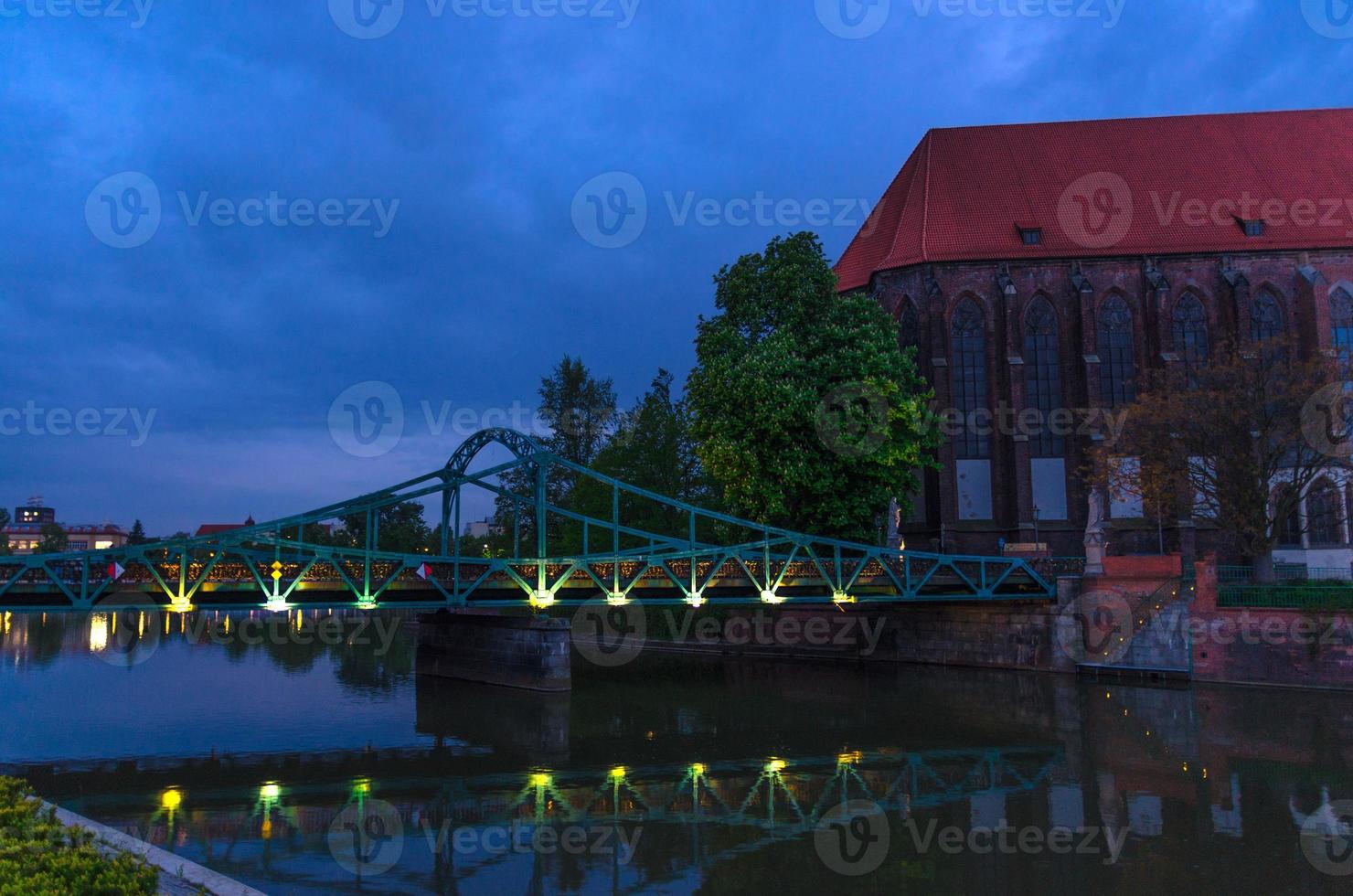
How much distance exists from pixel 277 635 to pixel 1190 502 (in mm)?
53739

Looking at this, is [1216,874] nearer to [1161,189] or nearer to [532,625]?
[532,625]

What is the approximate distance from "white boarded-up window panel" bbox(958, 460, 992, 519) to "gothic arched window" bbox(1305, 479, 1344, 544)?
1304cm

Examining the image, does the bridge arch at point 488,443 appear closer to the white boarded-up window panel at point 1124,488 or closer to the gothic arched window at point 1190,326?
the white boarded-up window panel at point 1124,488

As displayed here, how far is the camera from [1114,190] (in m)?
50.5

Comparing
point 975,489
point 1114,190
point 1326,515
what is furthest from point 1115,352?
point 1326,515

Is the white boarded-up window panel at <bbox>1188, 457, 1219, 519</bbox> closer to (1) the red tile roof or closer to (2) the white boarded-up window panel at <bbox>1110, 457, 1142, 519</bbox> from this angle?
(2) the white boarded-up window panel at <bbox>1110, 457, 1142, 519</bbox>

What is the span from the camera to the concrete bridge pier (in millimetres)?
33250

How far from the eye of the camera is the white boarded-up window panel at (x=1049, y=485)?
152 feet

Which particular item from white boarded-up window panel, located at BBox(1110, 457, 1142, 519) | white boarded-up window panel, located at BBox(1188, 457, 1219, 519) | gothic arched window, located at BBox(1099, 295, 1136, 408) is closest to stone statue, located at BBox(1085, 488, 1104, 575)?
white boarded-up window panel, located at BBox(1110, 457, 1142, 519)

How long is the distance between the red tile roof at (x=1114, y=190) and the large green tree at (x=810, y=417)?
1317 cm

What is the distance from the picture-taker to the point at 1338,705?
2673 centimetres

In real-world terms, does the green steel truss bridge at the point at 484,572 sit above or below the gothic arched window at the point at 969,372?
below

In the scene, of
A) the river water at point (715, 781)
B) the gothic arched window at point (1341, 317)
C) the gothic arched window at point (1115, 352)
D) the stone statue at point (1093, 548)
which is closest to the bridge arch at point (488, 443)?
the river water at point (715, 781)

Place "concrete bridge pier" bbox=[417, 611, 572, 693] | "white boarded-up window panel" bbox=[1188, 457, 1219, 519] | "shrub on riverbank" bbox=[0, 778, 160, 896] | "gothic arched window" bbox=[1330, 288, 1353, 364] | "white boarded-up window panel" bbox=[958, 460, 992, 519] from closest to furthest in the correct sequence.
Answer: "shrub on riverbank" bbox=[0, 778, 160, 896] → "concrete bridge pier" bbox=[417, 611, 572, 693] → "white boarded-up window panel" bbox=[1188, 457, 1219, 519] → "white boarded-up window panel" bbox=[958, 460, 992, 519] → "gothic arched window" bbox=[1330, 288, 1353, 364]
